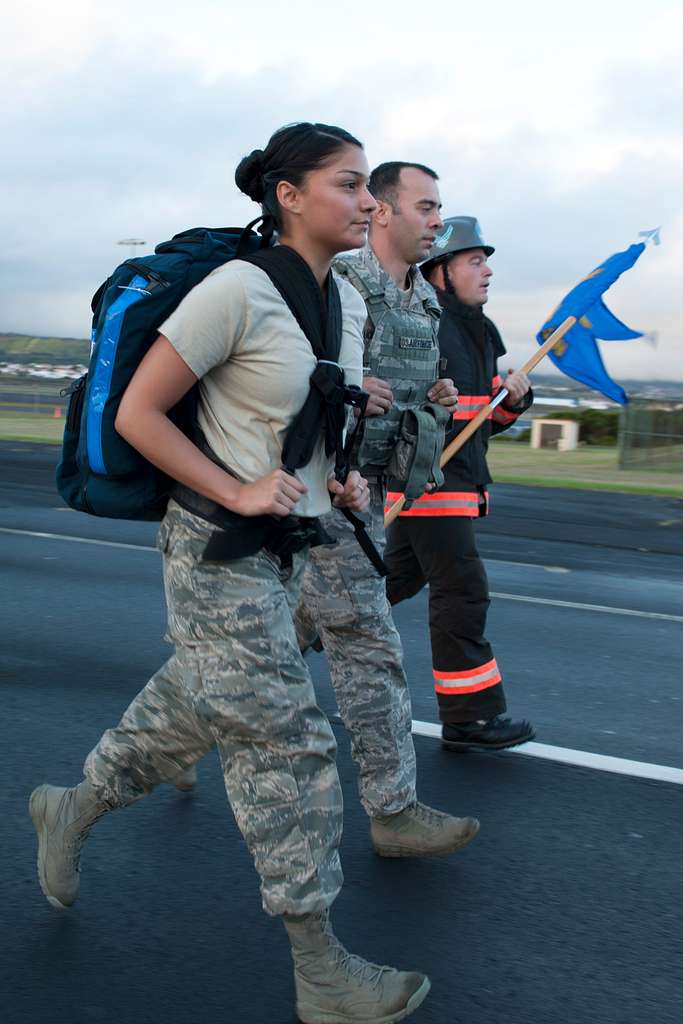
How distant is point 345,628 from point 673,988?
4.33 feet

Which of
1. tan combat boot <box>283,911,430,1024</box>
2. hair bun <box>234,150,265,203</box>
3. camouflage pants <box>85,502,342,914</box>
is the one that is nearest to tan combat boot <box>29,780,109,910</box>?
camouflage pants <box>85,502,342,914</box>

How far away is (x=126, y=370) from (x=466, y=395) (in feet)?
7.92

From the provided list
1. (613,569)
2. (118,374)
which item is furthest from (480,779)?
(613,569)

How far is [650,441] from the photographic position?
20828 millimetres

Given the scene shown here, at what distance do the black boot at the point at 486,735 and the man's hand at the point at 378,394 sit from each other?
4.81 ft

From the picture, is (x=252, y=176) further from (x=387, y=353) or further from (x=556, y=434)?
(x=556, y=434)

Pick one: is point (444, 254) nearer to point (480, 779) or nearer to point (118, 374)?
point (480, 779)

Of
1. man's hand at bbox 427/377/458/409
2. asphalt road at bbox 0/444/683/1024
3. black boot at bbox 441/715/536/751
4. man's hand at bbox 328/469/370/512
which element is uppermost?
man's hand at bbox 427/377/458/409

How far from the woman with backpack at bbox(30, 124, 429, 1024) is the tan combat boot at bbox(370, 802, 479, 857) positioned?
36.4 inches

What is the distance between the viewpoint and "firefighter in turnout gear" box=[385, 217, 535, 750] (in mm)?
5059

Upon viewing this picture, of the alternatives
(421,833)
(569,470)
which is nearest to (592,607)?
(421,833)

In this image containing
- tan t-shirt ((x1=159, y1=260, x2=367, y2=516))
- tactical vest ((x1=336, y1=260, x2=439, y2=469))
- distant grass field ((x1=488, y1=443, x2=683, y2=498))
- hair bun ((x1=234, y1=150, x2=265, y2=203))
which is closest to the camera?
tan t-shirt ((x1=159, y1=260, x2=367, y2=516))

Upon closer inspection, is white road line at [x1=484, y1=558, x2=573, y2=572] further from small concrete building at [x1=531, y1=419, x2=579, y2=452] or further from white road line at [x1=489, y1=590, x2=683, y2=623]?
small concrete building at [x1=531, y1=419, x2=579, y2=452]

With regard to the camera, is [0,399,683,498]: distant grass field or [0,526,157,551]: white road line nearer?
[0,526,157,551]: white road line
